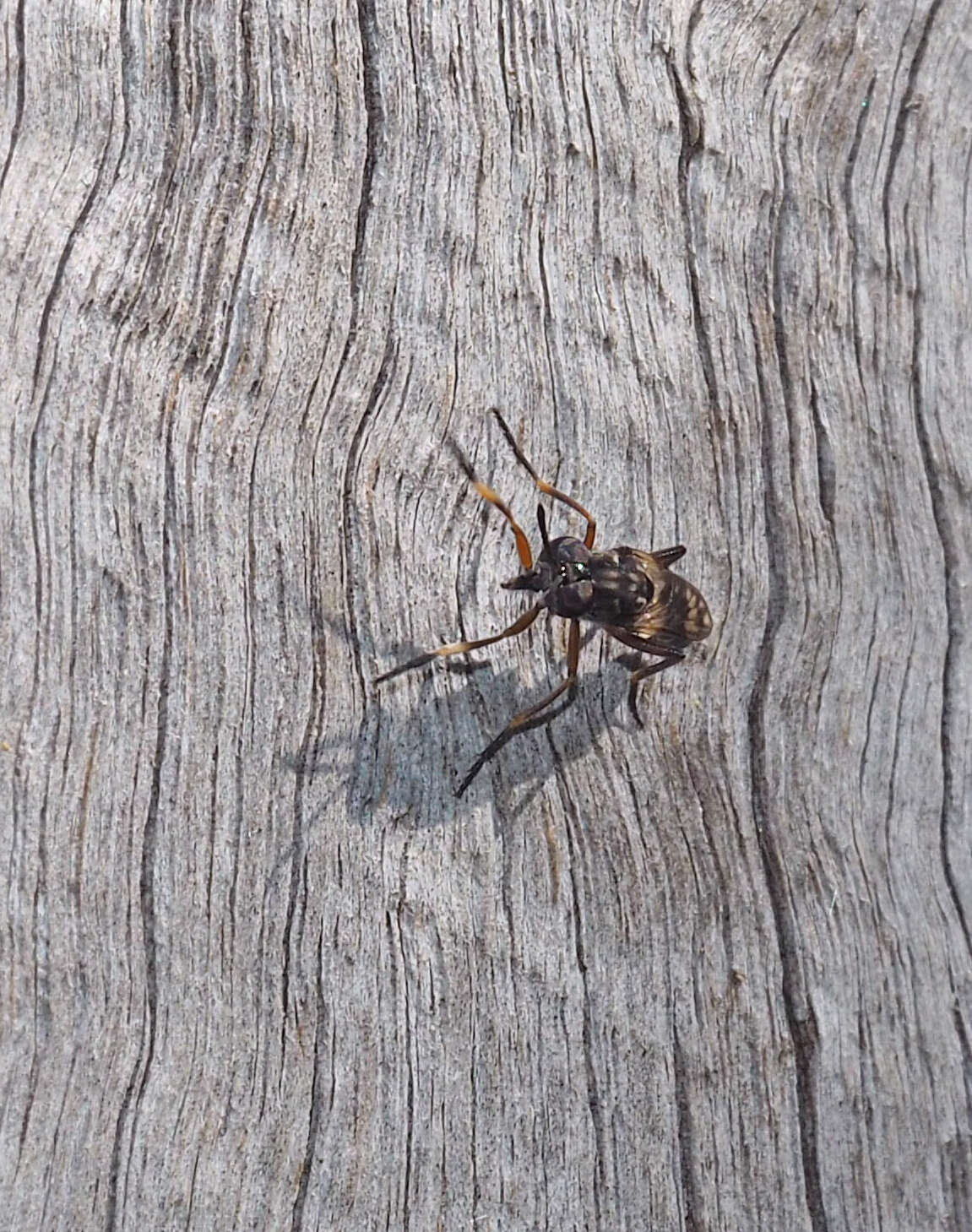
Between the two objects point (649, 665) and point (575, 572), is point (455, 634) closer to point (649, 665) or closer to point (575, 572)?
point (575, 572)

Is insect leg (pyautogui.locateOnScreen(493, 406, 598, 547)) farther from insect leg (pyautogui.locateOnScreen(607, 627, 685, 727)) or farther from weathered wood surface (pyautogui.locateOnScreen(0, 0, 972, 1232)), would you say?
insect leg (pyautogui.locateOnScreen(607, 627, 685, 727))

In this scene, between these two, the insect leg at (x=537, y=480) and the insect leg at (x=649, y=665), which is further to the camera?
the insect leg at (x=649, y=665)

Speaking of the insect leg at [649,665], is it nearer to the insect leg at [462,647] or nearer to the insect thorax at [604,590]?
the insect thorax at [604,590]

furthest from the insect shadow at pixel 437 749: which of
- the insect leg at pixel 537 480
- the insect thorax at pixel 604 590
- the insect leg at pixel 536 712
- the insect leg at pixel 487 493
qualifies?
the insect leg at pixel 537 480

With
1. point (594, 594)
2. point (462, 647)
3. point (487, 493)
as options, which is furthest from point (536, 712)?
point (487, 493)

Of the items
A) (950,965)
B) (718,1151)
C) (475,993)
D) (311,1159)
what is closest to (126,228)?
(475,993)

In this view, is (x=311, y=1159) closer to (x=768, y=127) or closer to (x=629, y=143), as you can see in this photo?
(x=629, y=143)
